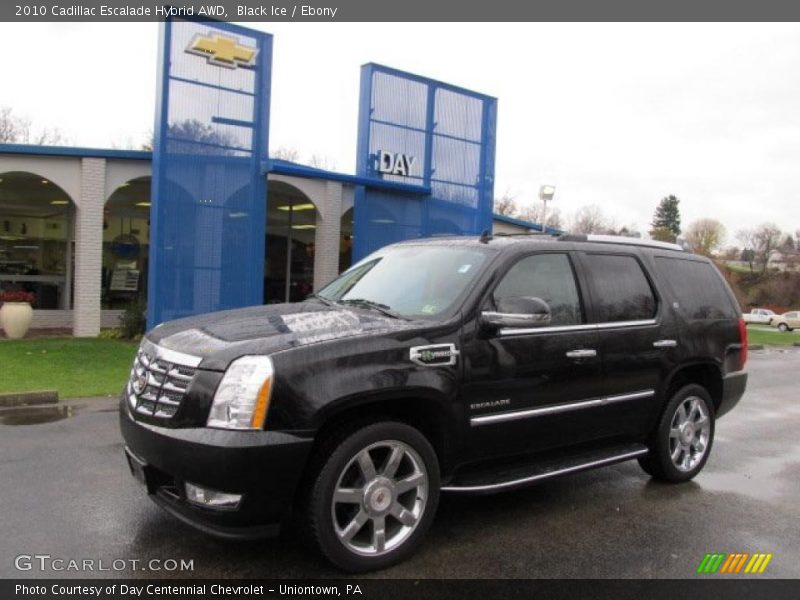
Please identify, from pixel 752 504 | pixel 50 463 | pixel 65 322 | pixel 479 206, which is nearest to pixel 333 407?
pixel 50 463

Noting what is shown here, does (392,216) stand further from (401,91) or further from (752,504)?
(752,504)

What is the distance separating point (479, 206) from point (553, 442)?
12.4m

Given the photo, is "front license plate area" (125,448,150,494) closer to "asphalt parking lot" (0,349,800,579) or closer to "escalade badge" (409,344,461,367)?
"asphalt parking lot" (0,349,800,579)

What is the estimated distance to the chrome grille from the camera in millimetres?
3449

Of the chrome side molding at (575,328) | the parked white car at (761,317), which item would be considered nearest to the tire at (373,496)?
the chrome side molding at (575,328)

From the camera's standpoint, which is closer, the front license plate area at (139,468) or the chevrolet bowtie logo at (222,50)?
the front license plate area at (139,468)

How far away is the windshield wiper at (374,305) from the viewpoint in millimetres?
4160

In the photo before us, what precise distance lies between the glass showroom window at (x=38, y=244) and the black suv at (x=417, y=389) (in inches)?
602

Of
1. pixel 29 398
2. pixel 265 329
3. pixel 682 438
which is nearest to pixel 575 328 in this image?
pixel 682 438

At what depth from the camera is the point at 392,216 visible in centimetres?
1508

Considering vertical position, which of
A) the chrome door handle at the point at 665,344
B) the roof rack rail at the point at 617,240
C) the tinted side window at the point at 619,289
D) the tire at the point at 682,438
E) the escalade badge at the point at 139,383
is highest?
the roof rack rail at the point at 617,240

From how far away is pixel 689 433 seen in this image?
17.9 feet

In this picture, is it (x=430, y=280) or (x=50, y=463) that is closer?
(x=430, y=280)

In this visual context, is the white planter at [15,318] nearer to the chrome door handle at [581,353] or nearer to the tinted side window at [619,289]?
the tinted side window at [619,289]
